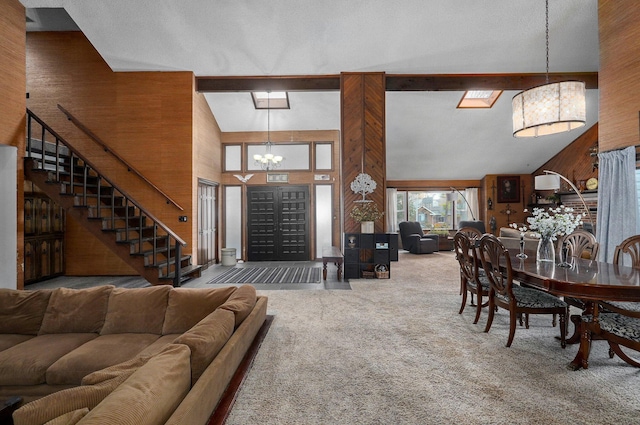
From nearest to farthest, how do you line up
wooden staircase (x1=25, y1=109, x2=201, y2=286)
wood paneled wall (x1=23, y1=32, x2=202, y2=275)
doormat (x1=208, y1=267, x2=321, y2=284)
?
wooden staircase (x1=25, y1=109, x2=201, y2=286)
doormat (x1=208, y1=267, x2=321, y2=284)
wood paneled wall (x1=23, y1=32, x2=202, y2=275)

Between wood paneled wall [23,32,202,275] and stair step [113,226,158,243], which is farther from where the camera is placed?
wood paneled wall [23,32,202,275]

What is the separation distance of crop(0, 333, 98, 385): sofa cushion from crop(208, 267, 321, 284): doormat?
323 cm

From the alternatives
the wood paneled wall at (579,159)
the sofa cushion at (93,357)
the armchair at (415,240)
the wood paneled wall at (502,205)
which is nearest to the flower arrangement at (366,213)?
the armchair at (415,240)

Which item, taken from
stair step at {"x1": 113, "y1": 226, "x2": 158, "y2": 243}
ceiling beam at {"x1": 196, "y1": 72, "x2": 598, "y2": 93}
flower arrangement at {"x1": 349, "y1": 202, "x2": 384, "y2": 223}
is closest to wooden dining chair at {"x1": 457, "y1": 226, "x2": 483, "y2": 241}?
flower arrangement at {"x1": 349, "y1": 202, "x2": 384, "y2": 223}

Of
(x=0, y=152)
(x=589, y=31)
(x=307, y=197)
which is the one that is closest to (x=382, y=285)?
(x=307, y=197)

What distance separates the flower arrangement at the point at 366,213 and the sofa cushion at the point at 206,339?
154 inches

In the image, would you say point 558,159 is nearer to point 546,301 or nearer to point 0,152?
point 546,301

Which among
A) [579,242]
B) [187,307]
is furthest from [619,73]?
[187,307]

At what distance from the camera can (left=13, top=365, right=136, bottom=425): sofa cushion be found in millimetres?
1053

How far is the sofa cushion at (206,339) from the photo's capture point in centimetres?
153

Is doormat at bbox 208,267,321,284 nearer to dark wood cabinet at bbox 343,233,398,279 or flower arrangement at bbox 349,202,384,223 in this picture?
dark wood cabinet at bbox 343,233,398,279

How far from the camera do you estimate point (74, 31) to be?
615 centimetres

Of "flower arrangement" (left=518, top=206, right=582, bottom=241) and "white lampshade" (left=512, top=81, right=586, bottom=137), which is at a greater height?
"white lampshade" (left=512, top=81, right=586, bottom=137)

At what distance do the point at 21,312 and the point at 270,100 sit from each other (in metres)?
6.23
